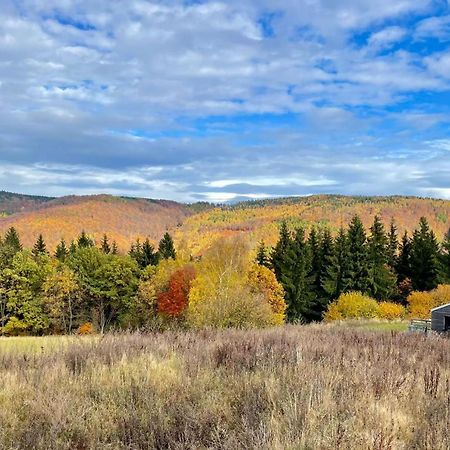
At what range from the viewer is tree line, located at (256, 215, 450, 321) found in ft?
183

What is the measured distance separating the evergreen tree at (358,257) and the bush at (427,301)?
6.21m

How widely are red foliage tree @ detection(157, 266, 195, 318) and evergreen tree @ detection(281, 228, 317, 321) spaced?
38.3 feet

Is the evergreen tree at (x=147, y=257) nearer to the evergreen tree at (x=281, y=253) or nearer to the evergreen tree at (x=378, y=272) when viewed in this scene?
the evergreen tree at (x=281, y=253)

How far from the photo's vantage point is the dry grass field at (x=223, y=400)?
4152mm

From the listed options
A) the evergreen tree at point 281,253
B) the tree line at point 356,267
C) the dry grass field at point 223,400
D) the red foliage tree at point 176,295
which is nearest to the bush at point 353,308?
the tree line at point 356,267

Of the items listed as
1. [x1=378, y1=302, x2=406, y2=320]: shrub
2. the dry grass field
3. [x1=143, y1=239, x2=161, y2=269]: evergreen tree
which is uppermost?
the dry grass field

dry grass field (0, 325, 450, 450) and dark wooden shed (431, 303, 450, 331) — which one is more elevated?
dry grass field (0, 325, 450, 450)

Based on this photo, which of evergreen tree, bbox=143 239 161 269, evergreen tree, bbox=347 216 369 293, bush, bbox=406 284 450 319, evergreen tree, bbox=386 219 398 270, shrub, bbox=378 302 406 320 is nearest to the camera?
bush, bbox=406 284 450 319

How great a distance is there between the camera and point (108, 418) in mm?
5043

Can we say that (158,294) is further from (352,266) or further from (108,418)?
(108,418)

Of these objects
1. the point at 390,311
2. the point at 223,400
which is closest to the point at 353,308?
the point at 390,311

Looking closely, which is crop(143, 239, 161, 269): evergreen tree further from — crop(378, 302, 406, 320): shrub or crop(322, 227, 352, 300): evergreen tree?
crop(378, 302, 406, 320): shrub

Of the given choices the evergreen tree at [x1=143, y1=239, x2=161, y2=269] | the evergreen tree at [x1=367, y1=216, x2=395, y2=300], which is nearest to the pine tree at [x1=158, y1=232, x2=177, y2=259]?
the evergreen tree at [x1=143, y1=239, x2=161, y2=269]

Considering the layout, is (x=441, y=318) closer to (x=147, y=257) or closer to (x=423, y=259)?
(x=423, y=259)
